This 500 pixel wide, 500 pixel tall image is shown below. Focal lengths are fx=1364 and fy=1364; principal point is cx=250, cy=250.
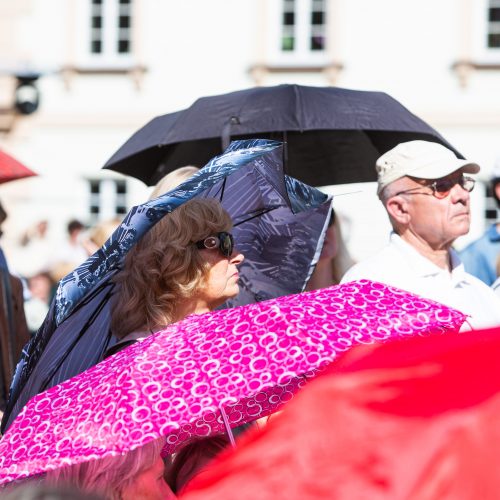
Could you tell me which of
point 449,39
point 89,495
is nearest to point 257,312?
point 89,495

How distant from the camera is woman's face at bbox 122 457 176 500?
2.81m

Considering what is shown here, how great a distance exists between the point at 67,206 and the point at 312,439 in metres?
20.6

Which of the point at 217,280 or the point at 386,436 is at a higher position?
the point at 386,436

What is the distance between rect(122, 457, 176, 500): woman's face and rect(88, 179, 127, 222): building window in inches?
775

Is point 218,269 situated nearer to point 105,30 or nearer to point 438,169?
point 438,169

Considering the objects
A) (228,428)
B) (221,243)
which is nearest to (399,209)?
(221,243)

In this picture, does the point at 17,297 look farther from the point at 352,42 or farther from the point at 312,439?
the point at 352,42

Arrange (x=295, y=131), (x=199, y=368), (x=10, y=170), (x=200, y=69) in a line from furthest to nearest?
(x=200, y=69)
(x=295, y=131)
(x=10, y=170)
(x=199, y=368)

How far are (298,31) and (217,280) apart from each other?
18.5 meters

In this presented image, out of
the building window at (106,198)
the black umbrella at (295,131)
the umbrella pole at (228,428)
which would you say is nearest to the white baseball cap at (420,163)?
the black umbrella at (295,131)

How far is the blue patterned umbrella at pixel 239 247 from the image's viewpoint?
3.65 meters

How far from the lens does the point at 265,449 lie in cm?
186

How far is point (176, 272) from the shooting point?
3.98 meters

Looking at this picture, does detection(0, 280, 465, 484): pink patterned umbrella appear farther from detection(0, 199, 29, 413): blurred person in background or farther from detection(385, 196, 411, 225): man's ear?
detection(0, 199, 29, 413): blurred person in background
